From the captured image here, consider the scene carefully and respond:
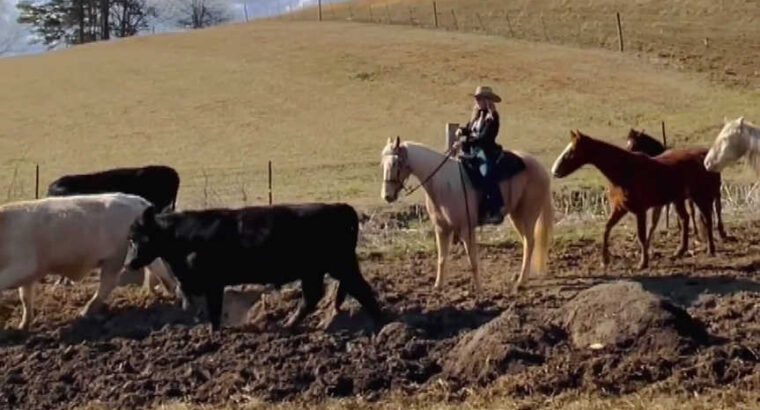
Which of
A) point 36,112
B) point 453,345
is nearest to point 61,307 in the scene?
point 453,345

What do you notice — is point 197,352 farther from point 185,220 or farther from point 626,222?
point 626,222

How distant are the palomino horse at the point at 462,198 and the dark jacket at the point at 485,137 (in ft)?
0.98

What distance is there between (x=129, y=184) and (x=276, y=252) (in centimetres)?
757

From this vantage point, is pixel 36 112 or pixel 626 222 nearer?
pixel 626 222

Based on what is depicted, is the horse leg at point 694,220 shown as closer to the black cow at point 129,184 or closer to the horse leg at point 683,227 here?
the horse leg at point 683,227

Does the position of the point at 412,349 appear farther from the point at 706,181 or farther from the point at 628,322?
the point at 706,181

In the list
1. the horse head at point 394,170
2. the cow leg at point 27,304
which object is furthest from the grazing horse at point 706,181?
the cow leg at point 27,304

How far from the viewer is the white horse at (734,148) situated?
15883 millimetres

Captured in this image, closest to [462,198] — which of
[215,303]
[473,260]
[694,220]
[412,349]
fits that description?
[473,260]

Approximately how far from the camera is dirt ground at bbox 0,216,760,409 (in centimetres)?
924

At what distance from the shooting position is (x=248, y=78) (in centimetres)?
5453

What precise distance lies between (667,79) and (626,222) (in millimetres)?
32434

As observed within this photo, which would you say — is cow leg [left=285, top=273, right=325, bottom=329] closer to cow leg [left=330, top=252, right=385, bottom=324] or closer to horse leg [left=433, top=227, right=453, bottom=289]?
cow leg [left=330, top=252, right=385, bottom=324]

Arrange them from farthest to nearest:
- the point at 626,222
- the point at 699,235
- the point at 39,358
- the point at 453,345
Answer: the point at 626,222 → the point at 699,235 → the point at 39,358 → the point at 453,345
